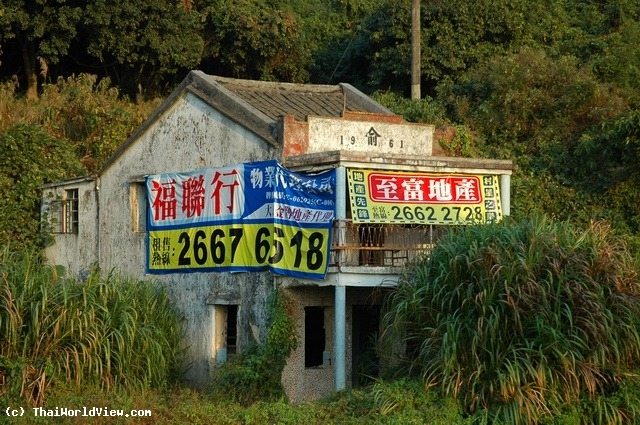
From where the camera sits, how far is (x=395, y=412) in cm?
1416

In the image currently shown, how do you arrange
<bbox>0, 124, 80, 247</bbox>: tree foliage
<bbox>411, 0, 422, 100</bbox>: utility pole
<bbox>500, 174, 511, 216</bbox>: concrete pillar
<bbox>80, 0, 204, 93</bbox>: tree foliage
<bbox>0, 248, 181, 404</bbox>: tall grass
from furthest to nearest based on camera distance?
1. <bbox>80, 0, 204, 93</bbox>: tree foliage
2. <bbox>411, 0, 422, 100</bbox>: utility pole
3. <bbox>0, 124, 80, 247</bbox>: tree foliage
4. <bbox>500, 174, 511, 216</bbox>: concrete pillar
5. <bbox>0, 248, 181, 404</bbox>: tall grass

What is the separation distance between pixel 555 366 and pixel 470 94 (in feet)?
51.6

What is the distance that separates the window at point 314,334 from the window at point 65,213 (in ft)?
20.2

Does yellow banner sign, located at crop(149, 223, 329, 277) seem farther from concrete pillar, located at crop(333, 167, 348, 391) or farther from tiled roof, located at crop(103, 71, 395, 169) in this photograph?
tiled roof, located at crop(103, 71, 395, 169)

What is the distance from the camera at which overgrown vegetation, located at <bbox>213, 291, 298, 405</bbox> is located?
1741 centimetres

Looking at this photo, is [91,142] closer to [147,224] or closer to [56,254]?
[56,254]

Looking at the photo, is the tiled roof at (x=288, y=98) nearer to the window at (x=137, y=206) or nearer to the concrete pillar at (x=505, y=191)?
the window at (x=137, y=206)

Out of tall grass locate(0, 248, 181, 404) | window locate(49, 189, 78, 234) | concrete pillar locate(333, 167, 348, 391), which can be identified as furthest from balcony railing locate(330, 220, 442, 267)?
window locate(49, 189, 78, 234)

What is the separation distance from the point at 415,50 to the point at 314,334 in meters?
11.8

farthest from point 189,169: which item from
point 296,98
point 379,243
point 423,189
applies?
point 423,189

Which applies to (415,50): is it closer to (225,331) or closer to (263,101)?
(263,101)

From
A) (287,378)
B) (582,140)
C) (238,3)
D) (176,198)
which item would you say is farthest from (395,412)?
(238,3)

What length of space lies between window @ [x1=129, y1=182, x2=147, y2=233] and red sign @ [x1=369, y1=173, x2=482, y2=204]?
18.7 feet

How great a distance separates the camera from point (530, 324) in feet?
47.2
